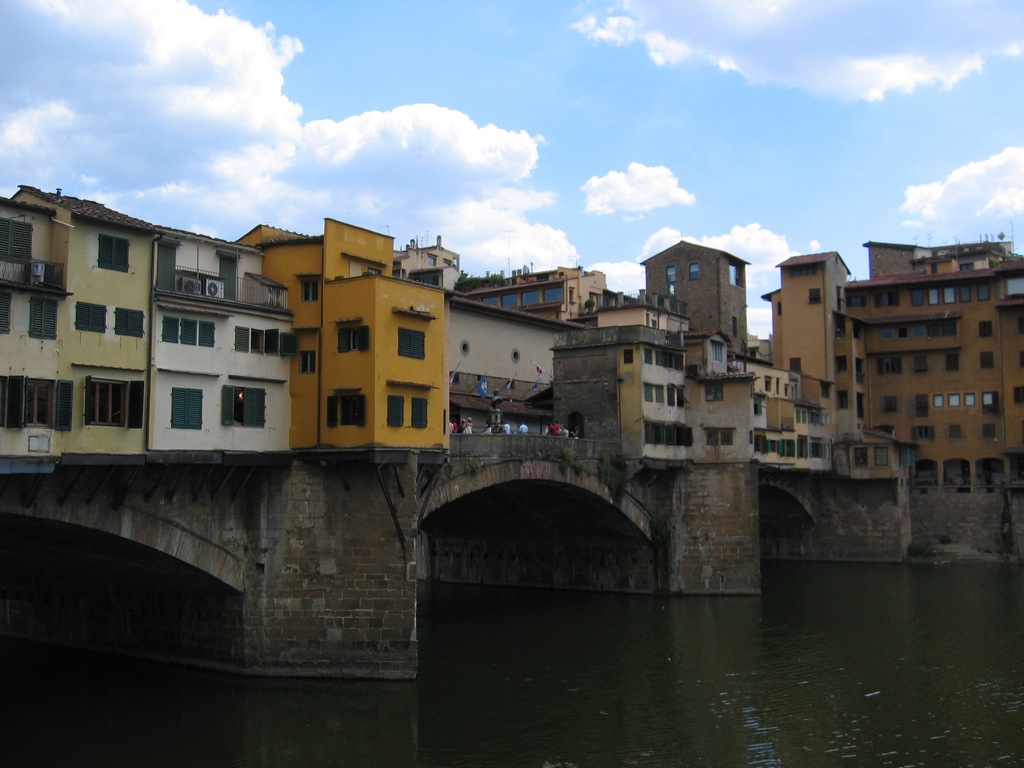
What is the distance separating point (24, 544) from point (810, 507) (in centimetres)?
5803

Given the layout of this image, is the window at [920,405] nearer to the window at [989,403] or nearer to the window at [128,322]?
the window at [989,403]

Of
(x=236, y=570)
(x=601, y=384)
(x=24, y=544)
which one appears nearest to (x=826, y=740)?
(x=236, y=570)

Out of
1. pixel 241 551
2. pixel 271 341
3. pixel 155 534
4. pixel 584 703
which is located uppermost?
pixel 271 341

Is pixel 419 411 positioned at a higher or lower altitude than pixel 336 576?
higher

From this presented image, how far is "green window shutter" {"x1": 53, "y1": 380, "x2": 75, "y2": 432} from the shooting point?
28375 mm

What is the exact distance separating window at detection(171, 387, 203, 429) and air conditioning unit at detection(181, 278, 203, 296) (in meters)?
3.04

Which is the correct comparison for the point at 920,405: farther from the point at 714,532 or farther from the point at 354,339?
the point at 354,339

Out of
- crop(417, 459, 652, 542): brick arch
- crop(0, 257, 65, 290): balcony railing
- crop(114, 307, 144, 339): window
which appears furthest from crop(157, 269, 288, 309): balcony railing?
crop(417, 459, 652, 542): brick arch

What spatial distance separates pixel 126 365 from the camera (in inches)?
1189

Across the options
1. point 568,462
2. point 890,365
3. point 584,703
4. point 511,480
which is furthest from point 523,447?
point 890,365

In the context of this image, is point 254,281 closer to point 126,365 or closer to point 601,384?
point 126,365

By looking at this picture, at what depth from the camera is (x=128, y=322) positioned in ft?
99.5

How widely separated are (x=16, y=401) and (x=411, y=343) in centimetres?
1245

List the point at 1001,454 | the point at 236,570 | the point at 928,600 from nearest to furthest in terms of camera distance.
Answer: the point at 236,570 < the point at 928,600 < the point at 1001,454
